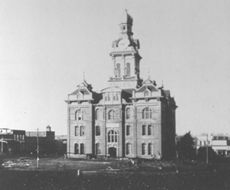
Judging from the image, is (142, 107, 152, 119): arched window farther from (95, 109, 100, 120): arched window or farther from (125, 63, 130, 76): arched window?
(125, 63, 130, 76): arched window

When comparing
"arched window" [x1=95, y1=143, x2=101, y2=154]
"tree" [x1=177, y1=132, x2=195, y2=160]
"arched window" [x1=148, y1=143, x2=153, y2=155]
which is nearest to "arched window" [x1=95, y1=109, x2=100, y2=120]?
"arched window" [x1=95, y1=143, x2=101, y2=154]

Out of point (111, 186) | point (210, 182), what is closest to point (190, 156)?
point (210, 182)

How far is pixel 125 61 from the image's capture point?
218ft

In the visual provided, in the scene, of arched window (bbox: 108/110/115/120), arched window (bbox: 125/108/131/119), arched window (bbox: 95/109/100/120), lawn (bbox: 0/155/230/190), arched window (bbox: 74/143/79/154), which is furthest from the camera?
arched window (bbox: 74/143/79/154)

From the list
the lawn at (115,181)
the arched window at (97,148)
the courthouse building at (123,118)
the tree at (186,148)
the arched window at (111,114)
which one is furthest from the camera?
the tree at (186,148)

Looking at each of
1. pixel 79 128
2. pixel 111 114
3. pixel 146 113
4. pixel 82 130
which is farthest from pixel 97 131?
pixel 146 113

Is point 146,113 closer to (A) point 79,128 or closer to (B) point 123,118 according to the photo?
(B) point 123,118

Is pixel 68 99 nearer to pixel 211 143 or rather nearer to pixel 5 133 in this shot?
pixel 5 133

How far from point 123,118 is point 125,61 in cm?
1041

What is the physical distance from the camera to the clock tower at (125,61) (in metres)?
65.9

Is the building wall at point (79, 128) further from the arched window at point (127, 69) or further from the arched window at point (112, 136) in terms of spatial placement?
the arched window at point (127, 69)

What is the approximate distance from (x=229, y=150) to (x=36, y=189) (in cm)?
7518

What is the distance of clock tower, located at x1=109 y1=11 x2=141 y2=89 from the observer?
65938mm

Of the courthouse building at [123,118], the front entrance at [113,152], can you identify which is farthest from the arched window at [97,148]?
the front entrance at [113,152]
